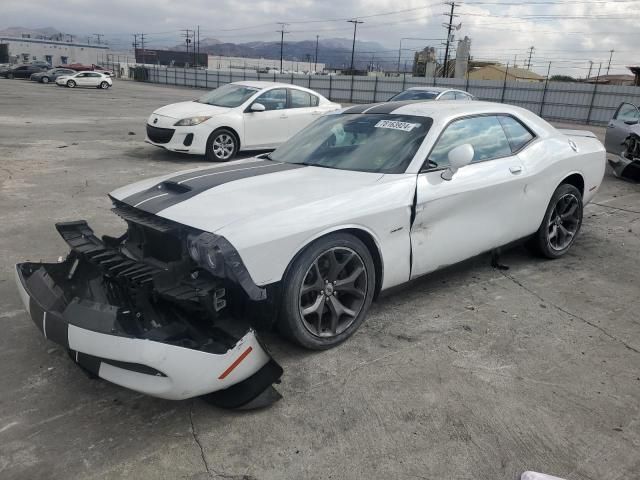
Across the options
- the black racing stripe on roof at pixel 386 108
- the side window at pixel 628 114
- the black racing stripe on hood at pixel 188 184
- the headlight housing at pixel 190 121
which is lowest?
the headlight housing at pixel 190 121

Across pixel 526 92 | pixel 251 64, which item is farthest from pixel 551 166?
pixel 251 64

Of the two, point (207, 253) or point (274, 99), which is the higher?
point (274, 99)

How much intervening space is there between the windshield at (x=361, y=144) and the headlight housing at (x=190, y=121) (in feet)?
18.5

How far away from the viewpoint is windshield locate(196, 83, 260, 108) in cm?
1030

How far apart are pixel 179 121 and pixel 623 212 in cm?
735

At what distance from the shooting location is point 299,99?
1077 centimetres

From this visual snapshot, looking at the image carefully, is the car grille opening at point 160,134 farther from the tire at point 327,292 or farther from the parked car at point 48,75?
the parked car at point 48,75

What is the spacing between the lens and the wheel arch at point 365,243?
2.98m

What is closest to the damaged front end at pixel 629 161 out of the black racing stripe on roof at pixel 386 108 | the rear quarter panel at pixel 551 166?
the rear quarter panel at pixel 551 166

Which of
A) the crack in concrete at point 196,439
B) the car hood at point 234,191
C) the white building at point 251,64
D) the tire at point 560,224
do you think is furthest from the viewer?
the white building at point 251,64

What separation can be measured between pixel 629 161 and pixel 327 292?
7.95m

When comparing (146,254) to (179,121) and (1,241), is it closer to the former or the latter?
(1,241)

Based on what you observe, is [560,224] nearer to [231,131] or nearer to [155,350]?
[155,350]

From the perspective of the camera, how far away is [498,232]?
4223 millimetres
